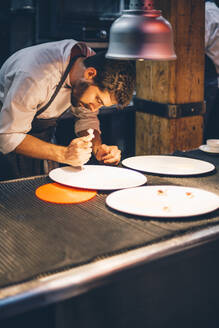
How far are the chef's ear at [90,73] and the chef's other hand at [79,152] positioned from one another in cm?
36

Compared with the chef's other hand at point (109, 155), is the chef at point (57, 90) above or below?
above

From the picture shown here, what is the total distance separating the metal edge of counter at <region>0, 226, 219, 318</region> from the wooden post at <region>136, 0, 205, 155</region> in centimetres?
177

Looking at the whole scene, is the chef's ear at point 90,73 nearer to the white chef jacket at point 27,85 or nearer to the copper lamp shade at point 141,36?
the white chef jacket at point 27,85

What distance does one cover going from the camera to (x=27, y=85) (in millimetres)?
2148

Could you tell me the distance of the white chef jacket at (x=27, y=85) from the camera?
7.01ft

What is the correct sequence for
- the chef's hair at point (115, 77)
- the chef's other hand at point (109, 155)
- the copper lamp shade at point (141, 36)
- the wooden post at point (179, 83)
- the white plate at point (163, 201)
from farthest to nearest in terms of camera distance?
1. the wooden post at point (179, 83)
2. the chef's other hand at point (109, 155)
3. the chef's hair at point (115, 77)
4. the copper lamp shade at point (141, 36)
5. the white plate at point (163, 201)

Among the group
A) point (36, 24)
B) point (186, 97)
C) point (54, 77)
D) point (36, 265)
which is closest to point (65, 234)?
point (36, 265)

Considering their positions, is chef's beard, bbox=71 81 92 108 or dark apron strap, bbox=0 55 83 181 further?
dark apron strap, bbox=0 55 83 181

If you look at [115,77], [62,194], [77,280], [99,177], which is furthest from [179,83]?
[77,280]

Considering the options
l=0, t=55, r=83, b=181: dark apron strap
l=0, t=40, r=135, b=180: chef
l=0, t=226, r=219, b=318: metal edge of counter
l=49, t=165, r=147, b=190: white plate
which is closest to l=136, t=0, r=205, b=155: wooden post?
l=0, t=40, r=135, b=180: chef

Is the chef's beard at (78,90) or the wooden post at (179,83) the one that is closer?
the chef's beard at (78,90)

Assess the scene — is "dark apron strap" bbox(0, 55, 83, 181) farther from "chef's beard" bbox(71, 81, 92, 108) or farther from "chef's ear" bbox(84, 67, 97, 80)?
"chef's ear" bbox(84, 67, 97, 80)

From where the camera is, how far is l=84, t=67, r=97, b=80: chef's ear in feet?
7.34

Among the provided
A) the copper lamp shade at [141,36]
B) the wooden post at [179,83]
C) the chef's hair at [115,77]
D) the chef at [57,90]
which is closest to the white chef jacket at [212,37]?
the wooden post at [179,83]
